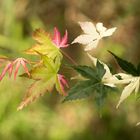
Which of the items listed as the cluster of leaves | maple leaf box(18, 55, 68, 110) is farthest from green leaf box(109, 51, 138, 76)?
maple leaf box(18, 55, 68, 110)

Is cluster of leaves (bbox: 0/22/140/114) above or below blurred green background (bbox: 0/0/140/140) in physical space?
above

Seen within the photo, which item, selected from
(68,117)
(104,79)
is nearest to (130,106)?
(68,117)

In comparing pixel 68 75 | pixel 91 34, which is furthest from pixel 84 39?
pixel 68 75

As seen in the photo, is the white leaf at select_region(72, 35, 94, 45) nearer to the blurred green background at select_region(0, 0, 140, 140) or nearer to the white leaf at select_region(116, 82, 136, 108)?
the white leaf at select_region(116, 82, 136, 108)

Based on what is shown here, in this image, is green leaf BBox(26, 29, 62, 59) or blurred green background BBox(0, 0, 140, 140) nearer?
green leaf BBox(26, 29, 62, 59)

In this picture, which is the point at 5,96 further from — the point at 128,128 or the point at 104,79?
the point at 104,79
